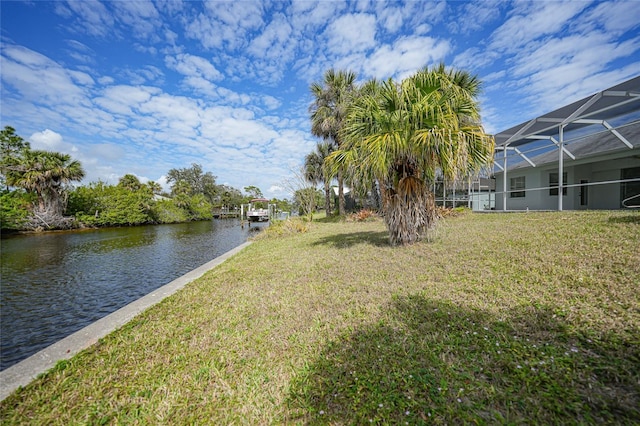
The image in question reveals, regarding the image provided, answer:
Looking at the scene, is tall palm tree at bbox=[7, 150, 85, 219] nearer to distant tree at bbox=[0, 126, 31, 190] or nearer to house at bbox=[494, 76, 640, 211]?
distant tree at bbox=[0, 126, 31, 190]

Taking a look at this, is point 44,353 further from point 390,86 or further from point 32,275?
point 32,275

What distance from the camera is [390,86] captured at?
18.5 ft

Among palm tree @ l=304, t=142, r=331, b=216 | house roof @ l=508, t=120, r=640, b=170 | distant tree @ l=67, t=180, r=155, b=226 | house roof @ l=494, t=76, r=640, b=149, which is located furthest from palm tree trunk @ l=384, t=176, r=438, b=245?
distant tree @ l=67, t=180, r=155, b=226

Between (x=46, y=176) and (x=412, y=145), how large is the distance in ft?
93.5

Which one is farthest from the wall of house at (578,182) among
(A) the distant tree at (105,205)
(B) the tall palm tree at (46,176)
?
(A) the distant tree at (105,205)

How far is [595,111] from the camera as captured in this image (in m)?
8.35

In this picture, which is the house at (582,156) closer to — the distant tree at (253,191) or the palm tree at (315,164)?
the palm tree at (315,164)

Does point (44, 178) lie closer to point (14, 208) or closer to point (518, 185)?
point (14, 208)

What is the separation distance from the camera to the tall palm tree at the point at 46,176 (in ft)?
62.9

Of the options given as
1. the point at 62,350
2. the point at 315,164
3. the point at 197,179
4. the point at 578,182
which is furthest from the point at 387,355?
the point at 197,179

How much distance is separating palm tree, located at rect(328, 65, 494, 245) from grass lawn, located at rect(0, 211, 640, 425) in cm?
210

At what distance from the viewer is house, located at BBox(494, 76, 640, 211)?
8.87 meters

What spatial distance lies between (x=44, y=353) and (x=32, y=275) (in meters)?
7.72

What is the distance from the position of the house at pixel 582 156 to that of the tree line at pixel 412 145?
6.39 meters
